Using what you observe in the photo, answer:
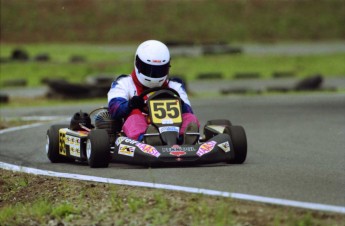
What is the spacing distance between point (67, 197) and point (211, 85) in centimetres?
1971

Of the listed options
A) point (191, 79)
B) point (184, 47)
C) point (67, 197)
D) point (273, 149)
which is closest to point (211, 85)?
point (191, 79)

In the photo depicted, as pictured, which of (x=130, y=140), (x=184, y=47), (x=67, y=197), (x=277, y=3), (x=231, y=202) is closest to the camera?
(x=231, y=202)

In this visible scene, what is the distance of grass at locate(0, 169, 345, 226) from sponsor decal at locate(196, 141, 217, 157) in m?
1.45

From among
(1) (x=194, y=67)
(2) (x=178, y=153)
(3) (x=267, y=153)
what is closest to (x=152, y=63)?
(2) (x=178, y=153)

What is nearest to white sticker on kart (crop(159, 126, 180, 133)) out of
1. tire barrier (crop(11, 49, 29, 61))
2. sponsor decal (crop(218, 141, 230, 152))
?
sponsor decal (crop(218, 141, 230, 152))

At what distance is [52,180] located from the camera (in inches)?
328

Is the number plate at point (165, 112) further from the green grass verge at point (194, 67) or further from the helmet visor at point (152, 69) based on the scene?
the green grass verge at point (194, 67)

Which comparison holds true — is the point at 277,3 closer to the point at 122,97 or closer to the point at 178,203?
the point at 122,97

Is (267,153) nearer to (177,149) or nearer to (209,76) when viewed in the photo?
(177,149)

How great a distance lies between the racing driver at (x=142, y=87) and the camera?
9.54 meters

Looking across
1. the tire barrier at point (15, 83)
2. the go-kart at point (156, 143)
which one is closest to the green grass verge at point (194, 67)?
the tire barrier at point (15, 83)

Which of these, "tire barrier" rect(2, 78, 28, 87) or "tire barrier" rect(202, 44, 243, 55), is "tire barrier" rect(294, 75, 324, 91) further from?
"tire barrier" rect(202, 44, 243, 55)

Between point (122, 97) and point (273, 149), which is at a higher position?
point (122, 97)

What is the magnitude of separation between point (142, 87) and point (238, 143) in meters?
1.35
